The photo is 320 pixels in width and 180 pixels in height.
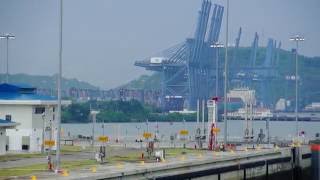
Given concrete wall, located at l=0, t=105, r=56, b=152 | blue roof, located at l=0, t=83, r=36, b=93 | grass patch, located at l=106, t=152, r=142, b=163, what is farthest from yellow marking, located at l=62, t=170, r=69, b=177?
blue roof, located at l=0, t=83, r=36, b=93

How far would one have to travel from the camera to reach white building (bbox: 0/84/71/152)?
54344 millimetres

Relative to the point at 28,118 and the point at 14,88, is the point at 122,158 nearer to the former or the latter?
the point at 28,118

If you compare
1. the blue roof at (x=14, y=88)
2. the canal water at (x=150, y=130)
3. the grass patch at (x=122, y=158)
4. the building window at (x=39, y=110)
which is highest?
the blue roof at (x=14, y=88)

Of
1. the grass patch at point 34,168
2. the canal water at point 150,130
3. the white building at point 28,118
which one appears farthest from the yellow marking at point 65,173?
the canal water at point 150,130

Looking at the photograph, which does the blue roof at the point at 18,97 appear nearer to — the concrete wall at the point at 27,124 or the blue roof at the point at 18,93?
the blue roof at the point at 18,93

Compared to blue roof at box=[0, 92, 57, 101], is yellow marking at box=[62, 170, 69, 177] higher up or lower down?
lower down

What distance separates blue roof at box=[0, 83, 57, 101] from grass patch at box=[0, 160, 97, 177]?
1501 cm

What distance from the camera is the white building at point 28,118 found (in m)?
54.3

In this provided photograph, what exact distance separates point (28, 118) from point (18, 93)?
4.90 metres

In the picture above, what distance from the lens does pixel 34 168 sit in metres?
38.2

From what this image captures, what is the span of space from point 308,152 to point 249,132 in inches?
1373

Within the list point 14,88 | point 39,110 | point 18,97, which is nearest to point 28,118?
point 39,110

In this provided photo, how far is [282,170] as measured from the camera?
147 feet

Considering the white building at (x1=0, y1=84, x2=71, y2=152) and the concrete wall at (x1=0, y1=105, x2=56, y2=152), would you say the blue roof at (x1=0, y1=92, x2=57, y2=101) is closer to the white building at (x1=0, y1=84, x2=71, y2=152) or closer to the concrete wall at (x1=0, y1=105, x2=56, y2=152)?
the white building at (x1=0, y1=84, x2=71, y2=152)
